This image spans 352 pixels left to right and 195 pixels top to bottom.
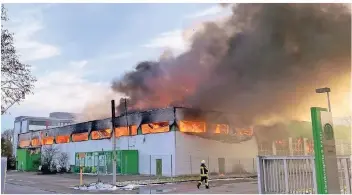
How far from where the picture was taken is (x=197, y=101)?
968 inches

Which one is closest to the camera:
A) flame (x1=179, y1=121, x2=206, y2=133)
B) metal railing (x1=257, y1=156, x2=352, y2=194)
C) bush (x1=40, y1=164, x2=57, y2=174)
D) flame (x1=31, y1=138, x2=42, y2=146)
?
metal railing (x1=257, y1=156, x2=352, y2=194)

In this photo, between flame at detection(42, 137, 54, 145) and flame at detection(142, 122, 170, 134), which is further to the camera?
flame at detection(42, 137, 54, 145)

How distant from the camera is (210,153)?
23656 mm

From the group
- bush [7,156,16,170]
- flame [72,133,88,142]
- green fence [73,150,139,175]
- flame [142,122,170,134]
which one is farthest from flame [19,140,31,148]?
flame [142,122,170,134]

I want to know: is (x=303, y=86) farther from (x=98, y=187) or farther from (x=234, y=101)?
(x=98, y=187)

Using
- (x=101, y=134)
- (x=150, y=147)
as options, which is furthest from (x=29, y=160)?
(x=150, y=147)

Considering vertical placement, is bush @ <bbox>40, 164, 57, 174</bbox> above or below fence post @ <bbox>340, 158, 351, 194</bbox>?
below

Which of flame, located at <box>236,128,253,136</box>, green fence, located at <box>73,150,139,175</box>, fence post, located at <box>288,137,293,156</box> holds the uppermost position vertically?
flame, located at <box>236,128,253,136</box>

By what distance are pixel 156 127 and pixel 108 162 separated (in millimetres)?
4714

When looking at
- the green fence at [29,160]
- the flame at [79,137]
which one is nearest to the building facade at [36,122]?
the green fence at [29,160]

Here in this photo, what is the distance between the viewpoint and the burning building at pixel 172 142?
73.2 ft

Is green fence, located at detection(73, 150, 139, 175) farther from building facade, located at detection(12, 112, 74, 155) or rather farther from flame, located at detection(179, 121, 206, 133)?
building facade, located at detection(12, 112, 74, 155)

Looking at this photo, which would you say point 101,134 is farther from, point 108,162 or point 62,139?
point 62,139

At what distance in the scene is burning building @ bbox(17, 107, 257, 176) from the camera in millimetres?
22312
